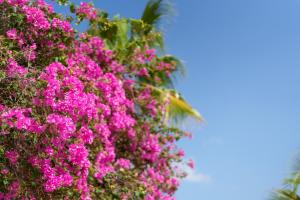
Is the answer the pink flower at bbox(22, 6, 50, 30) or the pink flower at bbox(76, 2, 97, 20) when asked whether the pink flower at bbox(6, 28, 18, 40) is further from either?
the pink flower at bbox(76, 2, 97, 20)

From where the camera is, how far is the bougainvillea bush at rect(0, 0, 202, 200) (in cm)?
754

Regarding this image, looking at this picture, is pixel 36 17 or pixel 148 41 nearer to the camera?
pixel 36 17

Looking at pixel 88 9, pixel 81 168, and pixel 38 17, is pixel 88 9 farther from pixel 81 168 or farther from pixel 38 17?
pixel 81 168

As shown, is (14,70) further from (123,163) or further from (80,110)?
(123,163)

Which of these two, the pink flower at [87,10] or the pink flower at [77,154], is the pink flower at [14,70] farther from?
the pink flower at [87,10]

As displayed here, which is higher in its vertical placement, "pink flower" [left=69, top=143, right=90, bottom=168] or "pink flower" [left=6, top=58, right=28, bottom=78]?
"pink flower" [left=6, top=58, right=28, bottom=78]

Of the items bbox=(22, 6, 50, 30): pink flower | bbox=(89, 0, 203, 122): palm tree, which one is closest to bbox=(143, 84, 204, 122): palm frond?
bbox=(89, 0, 203, 122): palm tree

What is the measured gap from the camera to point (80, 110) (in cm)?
770

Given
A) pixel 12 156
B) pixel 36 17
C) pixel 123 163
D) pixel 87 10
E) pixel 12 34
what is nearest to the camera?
pixel 12 156

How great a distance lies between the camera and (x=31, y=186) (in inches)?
300

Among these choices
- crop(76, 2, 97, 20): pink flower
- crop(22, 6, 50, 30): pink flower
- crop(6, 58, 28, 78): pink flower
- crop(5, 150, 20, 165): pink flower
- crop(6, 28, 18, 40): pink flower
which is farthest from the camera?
crop(76, 2, 97, 20): pink flower

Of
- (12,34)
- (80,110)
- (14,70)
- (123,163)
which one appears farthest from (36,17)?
(123,163)

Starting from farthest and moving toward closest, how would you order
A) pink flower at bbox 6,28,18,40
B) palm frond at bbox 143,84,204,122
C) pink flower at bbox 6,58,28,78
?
palm frond at bbox 143,84,204,122, pink flower at bbox 6,28,18,40, pink flower at bbox 6,58,28,78

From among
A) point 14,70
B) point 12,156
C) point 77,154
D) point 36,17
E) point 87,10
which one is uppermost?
point 87,10
